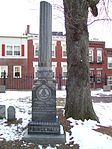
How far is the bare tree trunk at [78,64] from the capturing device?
Answer: 35.4 ft

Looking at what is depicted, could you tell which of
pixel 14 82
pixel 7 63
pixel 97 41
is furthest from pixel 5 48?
pixel 97 41

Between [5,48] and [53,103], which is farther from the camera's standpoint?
[5,48]

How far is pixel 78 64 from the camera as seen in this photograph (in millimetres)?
10820

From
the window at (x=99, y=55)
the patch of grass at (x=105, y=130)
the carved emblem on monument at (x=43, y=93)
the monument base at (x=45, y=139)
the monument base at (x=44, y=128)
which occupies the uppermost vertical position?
the window at (x=99, y=55)

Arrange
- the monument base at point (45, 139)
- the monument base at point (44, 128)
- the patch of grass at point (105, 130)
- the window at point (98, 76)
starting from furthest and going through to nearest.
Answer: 1. the window at point (98, 76)
2. the patch of grass at point (105, 130)
3. the monument base at point (44, 128)
4. the monument base at point (45, 139)

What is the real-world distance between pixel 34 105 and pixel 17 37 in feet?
106

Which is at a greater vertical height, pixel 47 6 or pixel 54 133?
pixel 47 6

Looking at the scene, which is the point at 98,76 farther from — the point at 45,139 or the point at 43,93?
the point at 45,139

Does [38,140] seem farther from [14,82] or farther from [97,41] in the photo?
[97,41]

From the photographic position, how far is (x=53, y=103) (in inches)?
338

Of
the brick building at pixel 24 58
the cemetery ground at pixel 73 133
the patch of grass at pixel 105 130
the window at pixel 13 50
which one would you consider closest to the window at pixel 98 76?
the brick building at pixel 24 58

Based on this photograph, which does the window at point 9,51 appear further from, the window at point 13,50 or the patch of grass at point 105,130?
the patch of grass at point 105,130

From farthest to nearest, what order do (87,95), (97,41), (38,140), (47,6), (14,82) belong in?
1. (97,41)
2. (14,82)
3. (87,95)
4. (47,6)
5. (38,140)

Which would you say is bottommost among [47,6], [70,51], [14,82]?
[14,82]
